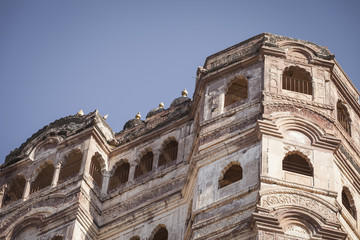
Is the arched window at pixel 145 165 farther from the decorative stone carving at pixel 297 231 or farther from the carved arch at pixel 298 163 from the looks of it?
the decorative stone carving at pixel 297 231

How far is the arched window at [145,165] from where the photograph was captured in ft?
143

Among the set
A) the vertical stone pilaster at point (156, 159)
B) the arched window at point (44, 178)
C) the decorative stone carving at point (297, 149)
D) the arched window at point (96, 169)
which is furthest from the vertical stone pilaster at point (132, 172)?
the decorative stone carving at point (297, 149)

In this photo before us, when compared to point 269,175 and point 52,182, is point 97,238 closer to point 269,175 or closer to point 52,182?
point 52,182

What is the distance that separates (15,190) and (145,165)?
5.40m

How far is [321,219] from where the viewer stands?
1407 inches

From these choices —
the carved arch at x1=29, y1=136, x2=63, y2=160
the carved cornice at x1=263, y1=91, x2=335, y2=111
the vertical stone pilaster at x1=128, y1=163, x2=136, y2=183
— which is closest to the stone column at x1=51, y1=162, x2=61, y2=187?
the carved arch at x1=29, y1=136, x2=63, y2=160

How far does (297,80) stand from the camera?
137 ft

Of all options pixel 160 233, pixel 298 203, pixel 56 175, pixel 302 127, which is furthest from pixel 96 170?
pixel 298 203

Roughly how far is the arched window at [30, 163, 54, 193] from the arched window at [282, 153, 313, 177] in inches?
399

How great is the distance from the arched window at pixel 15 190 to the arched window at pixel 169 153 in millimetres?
5638

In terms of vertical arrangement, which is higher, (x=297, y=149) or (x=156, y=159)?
(x=156, y=159)

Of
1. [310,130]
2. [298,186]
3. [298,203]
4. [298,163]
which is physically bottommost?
[298,203]

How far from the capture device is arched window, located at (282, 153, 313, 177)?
37938mm

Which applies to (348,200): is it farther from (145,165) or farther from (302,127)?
(145,165)
